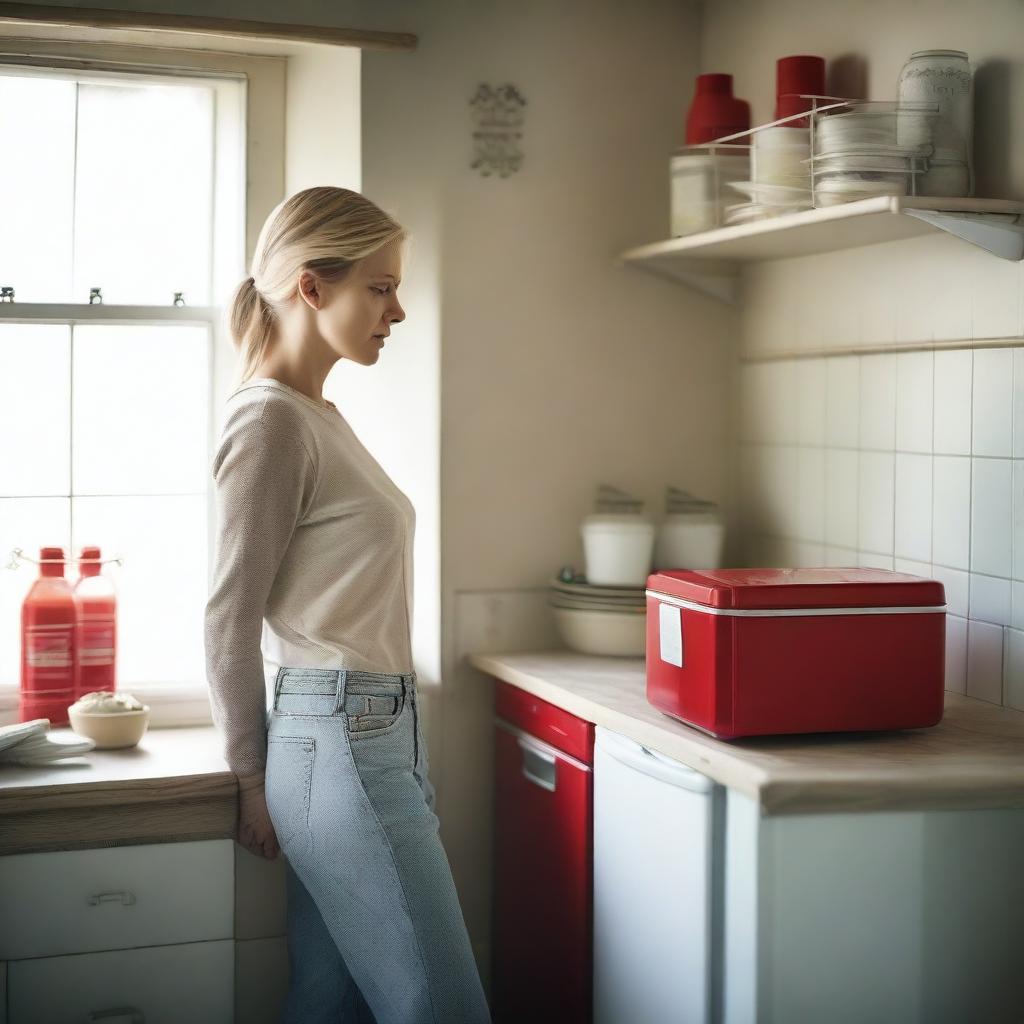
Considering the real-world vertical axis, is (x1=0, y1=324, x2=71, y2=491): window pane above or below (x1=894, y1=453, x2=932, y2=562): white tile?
above

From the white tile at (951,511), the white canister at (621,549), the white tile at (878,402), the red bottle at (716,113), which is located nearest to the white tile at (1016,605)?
the white tile at (951,511)

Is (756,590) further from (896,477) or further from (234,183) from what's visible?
(234,183)

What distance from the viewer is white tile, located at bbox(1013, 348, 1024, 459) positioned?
1.93 metres

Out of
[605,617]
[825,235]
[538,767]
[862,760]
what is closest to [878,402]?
[825,235]

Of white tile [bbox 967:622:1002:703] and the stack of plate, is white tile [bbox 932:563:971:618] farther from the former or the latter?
the stack of plate

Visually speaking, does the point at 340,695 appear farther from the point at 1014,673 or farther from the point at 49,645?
the point at 1014,673

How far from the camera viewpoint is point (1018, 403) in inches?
76.2

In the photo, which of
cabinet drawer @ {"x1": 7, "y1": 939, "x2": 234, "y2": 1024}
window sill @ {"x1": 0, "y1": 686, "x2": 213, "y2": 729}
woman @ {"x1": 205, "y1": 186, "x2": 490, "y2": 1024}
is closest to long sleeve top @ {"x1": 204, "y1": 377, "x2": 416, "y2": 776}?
woman @ {"x1": 205, "y1": 186, "x2": 490, "y2": 1024}

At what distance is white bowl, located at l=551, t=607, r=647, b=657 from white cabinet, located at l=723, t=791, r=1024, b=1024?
0.73 meters

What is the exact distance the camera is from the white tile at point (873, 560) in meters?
2.25

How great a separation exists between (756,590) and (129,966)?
125cm

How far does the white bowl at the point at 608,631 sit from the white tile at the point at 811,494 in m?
0.37

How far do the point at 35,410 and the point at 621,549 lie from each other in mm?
1205

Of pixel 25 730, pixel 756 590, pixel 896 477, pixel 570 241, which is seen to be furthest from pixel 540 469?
pixel 25 730
